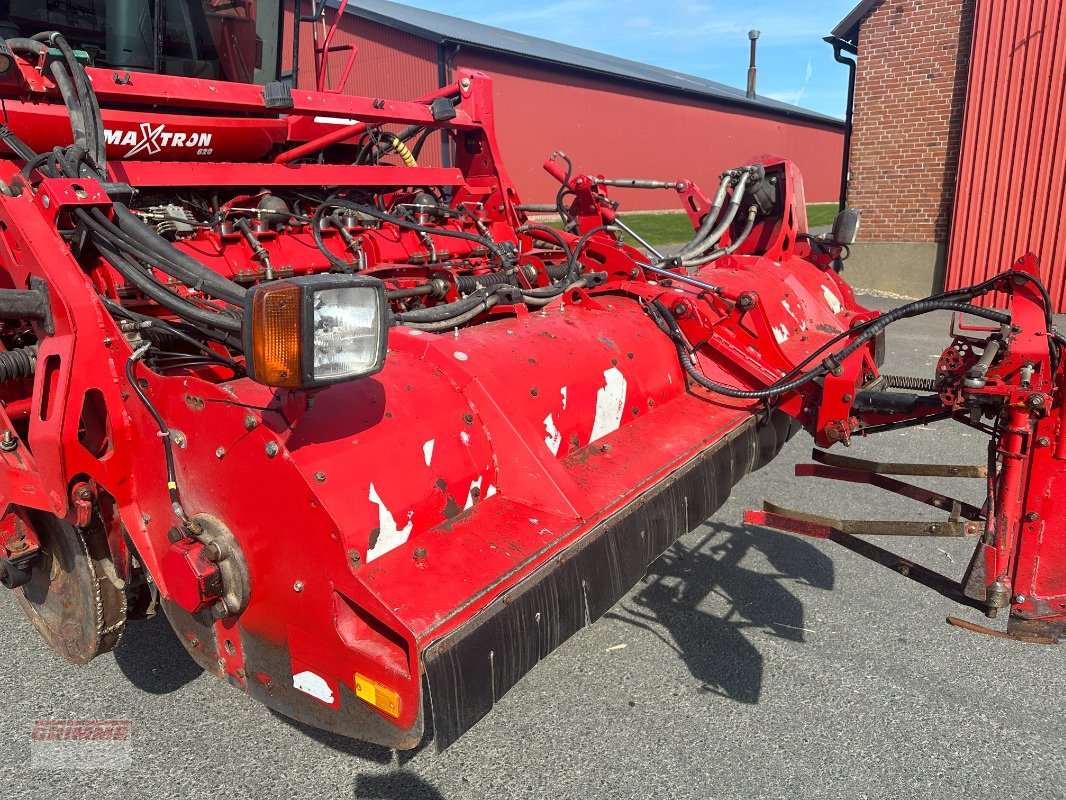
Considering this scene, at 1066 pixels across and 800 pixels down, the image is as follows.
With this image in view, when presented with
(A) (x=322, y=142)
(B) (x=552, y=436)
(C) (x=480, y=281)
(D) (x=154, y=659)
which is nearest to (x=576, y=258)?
(C) (x=480, y=281)

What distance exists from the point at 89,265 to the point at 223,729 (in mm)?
1425

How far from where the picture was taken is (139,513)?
198 cm

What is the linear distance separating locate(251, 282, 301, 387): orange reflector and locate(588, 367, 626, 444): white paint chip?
1.24m

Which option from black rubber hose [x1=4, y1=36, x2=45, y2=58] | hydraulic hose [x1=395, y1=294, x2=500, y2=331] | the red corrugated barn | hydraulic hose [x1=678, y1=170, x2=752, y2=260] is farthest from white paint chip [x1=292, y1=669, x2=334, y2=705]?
the red corrugated barn

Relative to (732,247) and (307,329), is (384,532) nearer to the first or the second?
(307,329)

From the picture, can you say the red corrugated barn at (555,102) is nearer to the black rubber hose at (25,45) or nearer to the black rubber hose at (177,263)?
the black rubber hose at (25,45)

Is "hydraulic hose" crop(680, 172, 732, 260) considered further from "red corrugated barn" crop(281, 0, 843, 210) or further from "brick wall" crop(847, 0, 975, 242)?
"red corrugated barn" crop(281, 0, 843, 210)

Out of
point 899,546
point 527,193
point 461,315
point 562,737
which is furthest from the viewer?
point 527,193

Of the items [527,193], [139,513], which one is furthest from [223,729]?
[527,193]

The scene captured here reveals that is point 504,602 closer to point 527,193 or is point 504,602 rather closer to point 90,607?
point 90,607

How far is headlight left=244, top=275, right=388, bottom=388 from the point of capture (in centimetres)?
146

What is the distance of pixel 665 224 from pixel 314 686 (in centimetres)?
1915

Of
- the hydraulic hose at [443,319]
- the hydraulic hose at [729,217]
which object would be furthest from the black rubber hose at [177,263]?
the hydraulic hose at [729,217]

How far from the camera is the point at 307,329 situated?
146 cm
